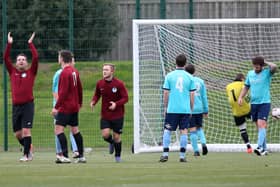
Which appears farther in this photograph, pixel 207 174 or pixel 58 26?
pixel 58 26

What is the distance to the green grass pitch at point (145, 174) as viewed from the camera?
11500mm

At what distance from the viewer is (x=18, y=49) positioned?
23.1m

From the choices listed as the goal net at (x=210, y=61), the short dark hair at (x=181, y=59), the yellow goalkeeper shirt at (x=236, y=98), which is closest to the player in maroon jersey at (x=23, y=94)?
the short dark hair at (x=181, y=59)

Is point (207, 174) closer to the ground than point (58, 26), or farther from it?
closer to the ground

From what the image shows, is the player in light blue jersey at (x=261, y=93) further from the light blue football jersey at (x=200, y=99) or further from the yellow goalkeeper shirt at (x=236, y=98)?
the yellow goalkeeper shirt at (x=236, y=98)

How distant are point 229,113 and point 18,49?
5286 millimetres

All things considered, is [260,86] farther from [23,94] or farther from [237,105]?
[23,94]

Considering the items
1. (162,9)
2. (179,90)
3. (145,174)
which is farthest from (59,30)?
(145,174)

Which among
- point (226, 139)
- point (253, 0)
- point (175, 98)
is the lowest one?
point (226, 139)

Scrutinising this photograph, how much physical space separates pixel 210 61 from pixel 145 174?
879 cm

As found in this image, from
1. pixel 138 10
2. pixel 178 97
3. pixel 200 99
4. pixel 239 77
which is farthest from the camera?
pixel 138 10

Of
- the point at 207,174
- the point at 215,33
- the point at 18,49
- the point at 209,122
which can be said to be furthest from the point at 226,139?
the point at 207,174

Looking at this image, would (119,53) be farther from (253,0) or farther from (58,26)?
(253,0)

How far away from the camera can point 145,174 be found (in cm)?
1272
